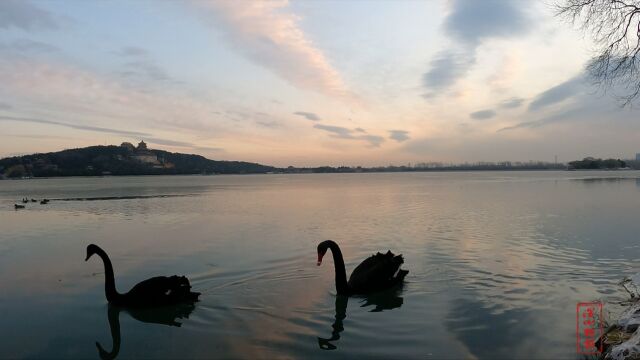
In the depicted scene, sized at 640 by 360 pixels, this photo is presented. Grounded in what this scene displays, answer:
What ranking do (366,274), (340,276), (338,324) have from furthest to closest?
(366,274) → (340,276) → (338,324)

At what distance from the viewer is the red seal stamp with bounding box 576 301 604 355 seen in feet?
20.7

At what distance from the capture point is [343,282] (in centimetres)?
922

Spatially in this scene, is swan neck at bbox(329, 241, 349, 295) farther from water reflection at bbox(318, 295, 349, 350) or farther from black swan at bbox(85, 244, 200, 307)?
black swan at bbox(85, 244, 200, 307)

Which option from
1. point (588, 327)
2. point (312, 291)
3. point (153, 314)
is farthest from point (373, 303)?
point (153, 314)

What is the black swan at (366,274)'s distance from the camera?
9.16 m

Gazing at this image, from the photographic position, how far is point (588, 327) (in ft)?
23.6

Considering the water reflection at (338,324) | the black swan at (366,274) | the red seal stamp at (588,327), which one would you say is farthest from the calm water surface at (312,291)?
the black swan at (366,274)

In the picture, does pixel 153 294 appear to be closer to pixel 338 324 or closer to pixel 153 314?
pixel 153 314

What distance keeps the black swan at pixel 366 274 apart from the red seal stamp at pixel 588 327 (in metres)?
3.41

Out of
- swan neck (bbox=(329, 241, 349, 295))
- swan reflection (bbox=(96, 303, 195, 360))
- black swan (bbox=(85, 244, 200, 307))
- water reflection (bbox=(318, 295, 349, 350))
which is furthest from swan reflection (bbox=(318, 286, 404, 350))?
black swan (bbox=(85, 244, 200, 307))

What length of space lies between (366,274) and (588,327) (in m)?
3.92

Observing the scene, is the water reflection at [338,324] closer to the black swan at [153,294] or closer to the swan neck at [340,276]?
the swan neck at [340,276]

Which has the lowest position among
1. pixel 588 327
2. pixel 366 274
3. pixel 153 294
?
pixel 588 327

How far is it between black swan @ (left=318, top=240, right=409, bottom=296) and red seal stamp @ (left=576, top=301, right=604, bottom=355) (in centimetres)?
341
